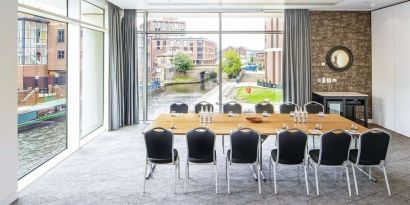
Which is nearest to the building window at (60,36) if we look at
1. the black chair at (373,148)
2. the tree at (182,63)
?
the tree at (182,63)

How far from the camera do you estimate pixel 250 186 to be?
14.9 ft

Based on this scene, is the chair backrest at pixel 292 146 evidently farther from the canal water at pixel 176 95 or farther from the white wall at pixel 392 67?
the canal water at pixel 176 95

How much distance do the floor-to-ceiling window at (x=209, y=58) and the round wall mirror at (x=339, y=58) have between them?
1.36 metres

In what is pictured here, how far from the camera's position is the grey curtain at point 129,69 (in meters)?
8.94

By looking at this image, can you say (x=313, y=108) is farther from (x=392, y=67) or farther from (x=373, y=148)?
(x=392, y=67)

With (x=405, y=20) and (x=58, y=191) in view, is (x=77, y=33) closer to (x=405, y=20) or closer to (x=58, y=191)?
(x=58, y=191)

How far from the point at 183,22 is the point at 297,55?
318 cm

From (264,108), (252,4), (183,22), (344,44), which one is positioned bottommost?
(264,108)

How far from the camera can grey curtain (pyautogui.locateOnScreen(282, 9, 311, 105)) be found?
880cm

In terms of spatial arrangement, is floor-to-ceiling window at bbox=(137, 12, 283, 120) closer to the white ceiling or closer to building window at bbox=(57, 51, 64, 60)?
the white ceiling

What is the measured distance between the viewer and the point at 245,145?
4.25 m

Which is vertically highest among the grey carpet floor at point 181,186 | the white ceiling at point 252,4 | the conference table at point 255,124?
the white ceiling at point 252,4

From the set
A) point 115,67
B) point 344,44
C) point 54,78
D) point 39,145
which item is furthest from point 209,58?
point 39,145

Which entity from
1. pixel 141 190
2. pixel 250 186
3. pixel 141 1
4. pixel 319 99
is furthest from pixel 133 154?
pixel 319 99
